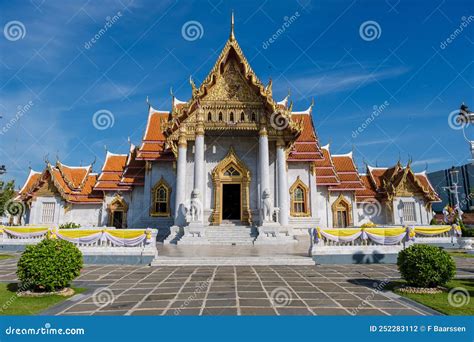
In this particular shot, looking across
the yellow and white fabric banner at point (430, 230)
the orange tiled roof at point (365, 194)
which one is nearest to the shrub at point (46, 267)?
the yellow and white fabric banner at point (430, 230)

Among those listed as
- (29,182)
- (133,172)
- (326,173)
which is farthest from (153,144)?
(29,182)

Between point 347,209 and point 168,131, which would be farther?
point 347,209

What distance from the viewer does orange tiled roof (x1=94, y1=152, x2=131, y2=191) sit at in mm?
21953

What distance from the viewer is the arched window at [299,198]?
20234 millimetres

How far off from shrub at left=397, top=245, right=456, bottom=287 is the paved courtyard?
68cm

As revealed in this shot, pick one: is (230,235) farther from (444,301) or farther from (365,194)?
(365,194)

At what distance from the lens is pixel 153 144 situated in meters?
21.5

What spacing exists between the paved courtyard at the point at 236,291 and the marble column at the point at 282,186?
7.69 metres

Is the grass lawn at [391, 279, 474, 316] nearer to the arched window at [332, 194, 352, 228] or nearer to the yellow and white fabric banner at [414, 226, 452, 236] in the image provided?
the yellow and white fabric banner at [414, 226, 452, 236]

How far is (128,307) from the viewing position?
4957 mm

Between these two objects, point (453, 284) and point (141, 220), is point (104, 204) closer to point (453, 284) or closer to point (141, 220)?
point (141, 220)

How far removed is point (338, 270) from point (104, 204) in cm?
A: 1803

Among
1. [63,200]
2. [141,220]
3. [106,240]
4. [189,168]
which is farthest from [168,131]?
[63,200]

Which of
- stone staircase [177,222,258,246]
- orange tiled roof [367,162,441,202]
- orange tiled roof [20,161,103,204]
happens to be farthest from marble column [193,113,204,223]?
orange tiled roof [367,162,441,202]
